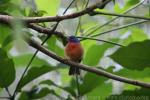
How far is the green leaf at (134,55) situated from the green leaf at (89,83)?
0.17 m

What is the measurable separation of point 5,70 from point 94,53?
11.0 inches

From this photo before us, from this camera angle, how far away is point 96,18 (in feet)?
4.00

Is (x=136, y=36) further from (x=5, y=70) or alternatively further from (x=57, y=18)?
(x=57, y=18)

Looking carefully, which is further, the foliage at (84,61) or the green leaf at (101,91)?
the green leaf at (101,91)

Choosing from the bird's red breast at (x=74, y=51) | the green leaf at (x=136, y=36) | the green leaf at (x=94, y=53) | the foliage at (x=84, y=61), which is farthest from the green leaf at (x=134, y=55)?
the green leaf at (x=136, y=36)

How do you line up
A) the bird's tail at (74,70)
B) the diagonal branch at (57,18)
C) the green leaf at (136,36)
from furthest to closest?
the green leaf at (136,36) → the bird's tail at (74,70) → the diagonal branch at (57,18)

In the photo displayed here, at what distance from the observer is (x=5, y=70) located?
71 centimetres

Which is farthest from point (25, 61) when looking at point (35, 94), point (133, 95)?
point (133, 95)

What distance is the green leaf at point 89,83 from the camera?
0.83 meters

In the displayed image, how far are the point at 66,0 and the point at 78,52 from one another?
0.46 metres

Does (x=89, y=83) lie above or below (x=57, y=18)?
below

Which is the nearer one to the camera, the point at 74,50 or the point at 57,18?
the point at 57,18

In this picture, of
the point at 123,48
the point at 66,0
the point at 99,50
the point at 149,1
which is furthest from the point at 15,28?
the point at 66,0

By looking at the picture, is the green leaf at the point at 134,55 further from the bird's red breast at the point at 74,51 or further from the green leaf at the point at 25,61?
the green leaf at the point at 25,61
